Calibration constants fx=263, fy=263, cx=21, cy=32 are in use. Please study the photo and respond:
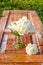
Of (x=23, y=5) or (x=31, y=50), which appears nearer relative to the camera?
(x=31, y=50)

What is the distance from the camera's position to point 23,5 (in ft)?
25.7

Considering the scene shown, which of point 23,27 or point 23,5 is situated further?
point 23,5

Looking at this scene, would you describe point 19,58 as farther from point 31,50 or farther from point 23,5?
point 23,5

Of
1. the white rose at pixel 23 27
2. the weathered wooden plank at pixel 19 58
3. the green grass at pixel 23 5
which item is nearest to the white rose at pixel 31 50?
the weathered wooden plank at pixel 19 58

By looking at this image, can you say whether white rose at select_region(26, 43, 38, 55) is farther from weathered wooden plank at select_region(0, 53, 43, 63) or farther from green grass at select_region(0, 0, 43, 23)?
green grass at select_region(0, 0, 43, 23)

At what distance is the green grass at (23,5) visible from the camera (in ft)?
25.4

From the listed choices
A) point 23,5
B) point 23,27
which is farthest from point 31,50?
point 23,5

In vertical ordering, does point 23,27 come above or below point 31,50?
above

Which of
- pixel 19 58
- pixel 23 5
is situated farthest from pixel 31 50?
pixel 23 5

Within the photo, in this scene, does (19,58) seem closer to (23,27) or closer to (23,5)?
(23,27)

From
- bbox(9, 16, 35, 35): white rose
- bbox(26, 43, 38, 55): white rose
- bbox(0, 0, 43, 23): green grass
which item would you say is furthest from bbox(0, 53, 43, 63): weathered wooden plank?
bbox(0, 0, 43, 23): green grass

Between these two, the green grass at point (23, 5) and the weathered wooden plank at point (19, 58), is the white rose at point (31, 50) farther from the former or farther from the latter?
the green grass at point (23, 5)

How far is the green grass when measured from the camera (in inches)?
304

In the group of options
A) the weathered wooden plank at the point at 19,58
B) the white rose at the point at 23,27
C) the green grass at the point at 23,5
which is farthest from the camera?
the green grass at the point at 23,5
